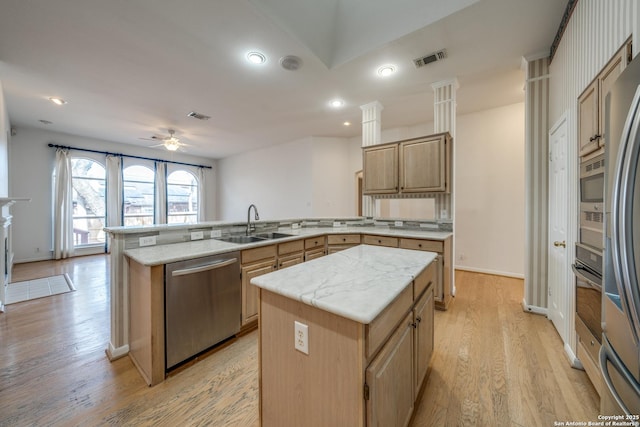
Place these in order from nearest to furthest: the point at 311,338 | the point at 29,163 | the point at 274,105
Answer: the point at 311,338 → the point at 274,105 → the point at 29,163

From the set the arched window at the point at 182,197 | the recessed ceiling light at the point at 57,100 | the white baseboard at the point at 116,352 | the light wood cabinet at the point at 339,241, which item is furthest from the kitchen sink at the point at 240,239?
the arched window at the point at 182,197

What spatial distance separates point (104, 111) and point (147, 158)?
2.90 metres

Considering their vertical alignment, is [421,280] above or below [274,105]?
below

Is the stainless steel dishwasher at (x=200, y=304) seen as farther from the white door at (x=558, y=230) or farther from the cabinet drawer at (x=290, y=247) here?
the white door at (x=558, y=230)

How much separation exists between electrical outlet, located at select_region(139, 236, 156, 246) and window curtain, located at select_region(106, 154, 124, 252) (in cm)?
561

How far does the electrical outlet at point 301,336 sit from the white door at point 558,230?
2.34 m

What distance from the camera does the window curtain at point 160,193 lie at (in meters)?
7.03

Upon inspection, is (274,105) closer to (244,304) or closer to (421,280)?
(244,304)

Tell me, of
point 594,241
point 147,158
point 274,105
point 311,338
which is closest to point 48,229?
point 147,158

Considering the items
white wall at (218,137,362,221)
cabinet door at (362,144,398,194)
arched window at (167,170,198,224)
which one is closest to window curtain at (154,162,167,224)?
arched window at (167,170,198,224)

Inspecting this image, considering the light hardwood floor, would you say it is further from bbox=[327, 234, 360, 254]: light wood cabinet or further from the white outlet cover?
bbox=[327, 234, 360, 254]: light wood cabinet

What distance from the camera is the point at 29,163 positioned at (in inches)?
203

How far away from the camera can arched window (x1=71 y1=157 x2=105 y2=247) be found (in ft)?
19.0

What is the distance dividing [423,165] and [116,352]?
3.82m
